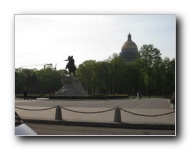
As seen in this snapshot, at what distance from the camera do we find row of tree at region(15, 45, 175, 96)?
29.5ft

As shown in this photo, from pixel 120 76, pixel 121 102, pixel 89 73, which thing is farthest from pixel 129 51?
pixel 121 102

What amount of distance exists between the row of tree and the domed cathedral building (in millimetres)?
117

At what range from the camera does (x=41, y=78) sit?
971 centimetres

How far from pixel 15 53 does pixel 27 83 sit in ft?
3.60

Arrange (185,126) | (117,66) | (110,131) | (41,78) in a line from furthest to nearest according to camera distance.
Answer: (117,66)
(41,78)
(110,131)
(185,126)

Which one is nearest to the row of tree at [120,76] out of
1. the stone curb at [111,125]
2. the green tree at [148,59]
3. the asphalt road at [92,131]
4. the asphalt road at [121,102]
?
the green tree at [148,59]

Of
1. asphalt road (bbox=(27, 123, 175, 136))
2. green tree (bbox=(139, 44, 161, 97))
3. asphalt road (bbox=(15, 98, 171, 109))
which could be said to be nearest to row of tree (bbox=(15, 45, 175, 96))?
green tree (bbox=(139, 44, 161, 97))

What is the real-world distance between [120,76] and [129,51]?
167cm

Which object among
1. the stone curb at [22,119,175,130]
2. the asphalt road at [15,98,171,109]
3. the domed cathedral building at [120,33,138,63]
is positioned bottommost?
the stone curb at [22,119,175,130]

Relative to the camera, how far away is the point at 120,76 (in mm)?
10211

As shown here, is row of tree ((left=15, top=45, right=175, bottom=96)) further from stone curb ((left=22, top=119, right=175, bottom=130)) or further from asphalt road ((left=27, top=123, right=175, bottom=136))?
→ asphalt road ((left=27, top=123, right=175, bottom=136))

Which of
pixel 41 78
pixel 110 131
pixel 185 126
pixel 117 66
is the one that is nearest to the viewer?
pixel 185 126
